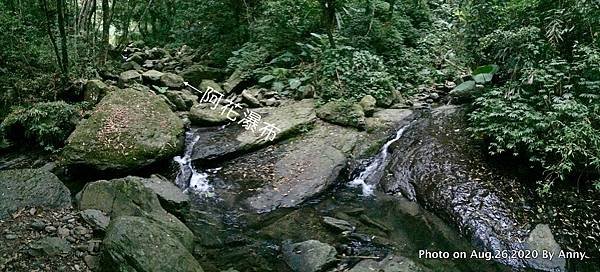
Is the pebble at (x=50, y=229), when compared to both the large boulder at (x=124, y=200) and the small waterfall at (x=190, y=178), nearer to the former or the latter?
the large boulder at (x=124, y=200)

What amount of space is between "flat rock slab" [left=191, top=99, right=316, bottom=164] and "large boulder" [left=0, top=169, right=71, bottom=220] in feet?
7.72

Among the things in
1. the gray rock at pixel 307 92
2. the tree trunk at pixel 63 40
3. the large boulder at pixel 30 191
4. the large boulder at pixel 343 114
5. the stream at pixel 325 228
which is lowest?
the stream at pixel 325 228

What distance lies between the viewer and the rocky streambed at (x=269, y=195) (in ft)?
14.8

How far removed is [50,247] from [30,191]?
1312mm

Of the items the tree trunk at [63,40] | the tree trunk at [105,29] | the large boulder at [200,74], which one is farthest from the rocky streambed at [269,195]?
the tree trunk at [105,29]

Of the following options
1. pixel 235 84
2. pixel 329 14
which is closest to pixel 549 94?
pixel 329 14

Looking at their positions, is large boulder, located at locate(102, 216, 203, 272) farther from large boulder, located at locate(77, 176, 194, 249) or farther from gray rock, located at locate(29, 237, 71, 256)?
large boulder, located at locate(77, 176, 194, 249)

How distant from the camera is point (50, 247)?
411 centimetres

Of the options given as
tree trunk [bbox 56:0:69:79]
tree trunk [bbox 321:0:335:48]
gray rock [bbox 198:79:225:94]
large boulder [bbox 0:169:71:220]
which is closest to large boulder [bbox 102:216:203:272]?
large boulder [bbox 0:169:71:220]

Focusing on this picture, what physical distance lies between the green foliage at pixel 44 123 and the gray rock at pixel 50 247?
3.89m

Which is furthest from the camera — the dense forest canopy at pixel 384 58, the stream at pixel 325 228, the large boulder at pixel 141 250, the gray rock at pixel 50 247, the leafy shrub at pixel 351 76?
the leafy shrub at pixel 351 76

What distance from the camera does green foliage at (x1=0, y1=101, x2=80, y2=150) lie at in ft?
24.6

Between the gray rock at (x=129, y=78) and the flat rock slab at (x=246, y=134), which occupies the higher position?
the gray rock at (x=129, y=78)

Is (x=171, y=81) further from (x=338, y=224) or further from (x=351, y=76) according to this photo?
(x=338, y=224)
